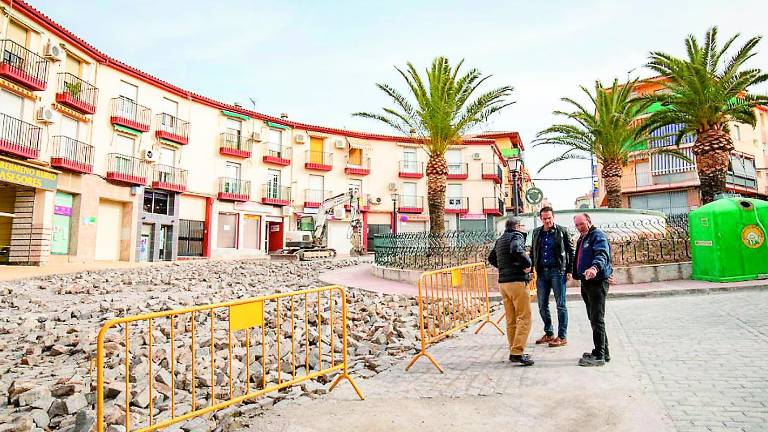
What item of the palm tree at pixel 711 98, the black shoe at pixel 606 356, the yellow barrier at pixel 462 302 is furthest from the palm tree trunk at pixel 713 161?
the black shoe at pixel 606 356

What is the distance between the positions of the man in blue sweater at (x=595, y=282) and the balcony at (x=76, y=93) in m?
23.6

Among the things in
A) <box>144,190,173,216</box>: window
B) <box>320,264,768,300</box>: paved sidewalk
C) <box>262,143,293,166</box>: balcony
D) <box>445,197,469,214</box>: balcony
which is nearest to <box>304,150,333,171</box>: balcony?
<box>262,143,293,166</box>: balcony

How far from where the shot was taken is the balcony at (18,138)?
17.0 metres

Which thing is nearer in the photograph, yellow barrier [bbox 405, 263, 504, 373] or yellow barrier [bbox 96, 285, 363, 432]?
yellow barrier [bbox 96, 285, 363, 432]

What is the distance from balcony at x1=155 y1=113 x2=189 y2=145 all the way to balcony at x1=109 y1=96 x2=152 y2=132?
2.65ft

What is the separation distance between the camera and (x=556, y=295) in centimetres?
575

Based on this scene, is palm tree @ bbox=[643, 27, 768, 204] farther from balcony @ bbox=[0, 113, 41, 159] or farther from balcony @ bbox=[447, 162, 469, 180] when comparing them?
balcony @ bbox=[0, 113, 41, 159]

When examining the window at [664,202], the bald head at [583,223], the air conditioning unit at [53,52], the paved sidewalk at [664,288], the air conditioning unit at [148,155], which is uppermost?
the air conditioning unit at [53,52]

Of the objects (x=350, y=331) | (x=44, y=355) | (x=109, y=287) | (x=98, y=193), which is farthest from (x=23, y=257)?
(x=350, y=331)

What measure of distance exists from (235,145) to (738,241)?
29.0 m

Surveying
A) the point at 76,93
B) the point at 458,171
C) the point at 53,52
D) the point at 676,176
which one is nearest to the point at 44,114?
the point at 76,93

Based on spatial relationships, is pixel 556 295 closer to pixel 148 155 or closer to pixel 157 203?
pixel 148 155

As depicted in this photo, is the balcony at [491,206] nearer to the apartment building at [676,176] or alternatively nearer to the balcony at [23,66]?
the apartment building at [676,176]

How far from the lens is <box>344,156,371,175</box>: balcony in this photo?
37000 millimetres
